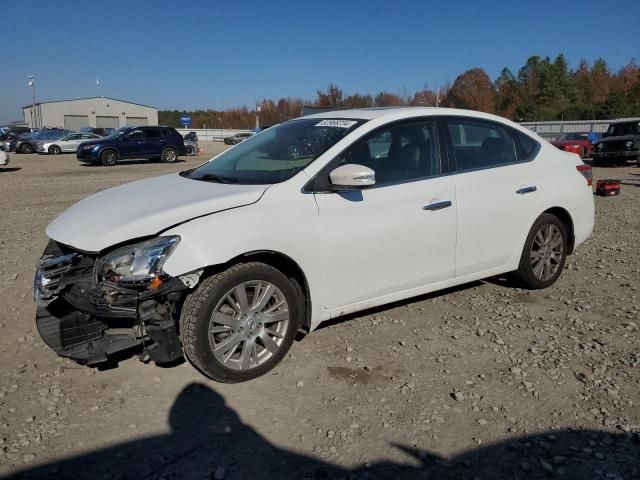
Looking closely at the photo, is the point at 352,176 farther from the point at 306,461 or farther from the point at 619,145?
the point at 619,145

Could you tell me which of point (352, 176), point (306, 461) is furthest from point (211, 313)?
point (352, 176)

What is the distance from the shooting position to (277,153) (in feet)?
14.4

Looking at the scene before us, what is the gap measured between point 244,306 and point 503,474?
1.77 m

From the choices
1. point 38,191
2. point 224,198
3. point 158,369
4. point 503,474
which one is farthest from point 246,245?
point 38,191

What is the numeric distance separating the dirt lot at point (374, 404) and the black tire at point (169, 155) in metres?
21.4

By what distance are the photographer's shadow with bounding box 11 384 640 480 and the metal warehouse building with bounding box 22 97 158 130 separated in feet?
258

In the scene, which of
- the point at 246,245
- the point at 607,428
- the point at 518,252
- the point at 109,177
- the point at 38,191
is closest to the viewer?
the point at 607,428

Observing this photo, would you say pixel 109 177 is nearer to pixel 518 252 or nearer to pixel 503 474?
pixel 518 252

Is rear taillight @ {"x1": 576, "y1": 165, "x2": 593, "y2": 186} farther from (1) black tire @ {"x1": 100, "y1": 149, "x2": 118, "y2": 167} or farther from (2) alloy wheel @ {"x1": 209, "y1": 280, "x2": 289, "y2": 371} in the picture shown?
(1) black tire @ {"x1": 100, "y1": 149, "x2": 118, "y2": 167}

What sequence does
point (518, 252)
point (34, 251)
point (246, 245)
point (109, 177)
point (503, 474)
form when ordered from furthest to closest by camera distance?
point (109, 177), point (34, 251), point (518, 252), point (246, 245), point (503, 474)

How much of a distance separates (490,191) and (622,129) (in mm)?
20985

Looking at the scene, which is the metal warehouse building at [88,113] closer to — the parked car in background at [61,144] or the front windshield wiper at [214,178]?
the parked car in background at [61,144]

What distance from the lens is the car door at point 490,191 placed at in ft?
14.8

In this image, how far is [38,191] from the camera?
1362 centimetres
